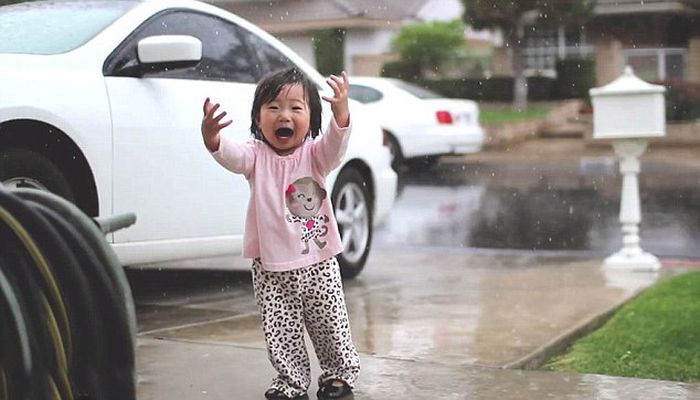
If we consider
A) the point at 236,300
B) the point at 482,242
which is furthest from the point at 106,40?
the point at 482,242

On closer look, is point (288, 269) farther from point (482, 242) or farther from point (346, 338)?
point (482, 242)

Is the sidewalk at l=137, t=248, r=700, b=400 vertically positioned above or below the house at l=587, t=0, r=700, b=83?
below

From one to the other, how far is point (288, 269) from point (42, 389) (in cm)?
145

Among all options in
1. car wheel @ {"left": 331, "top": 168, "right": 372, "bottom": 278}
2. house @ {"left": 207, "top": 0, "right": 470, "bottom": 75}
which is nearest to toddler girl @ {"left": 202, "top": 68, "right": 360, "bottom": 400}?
car wheel @ {"left": 331, "top": 168, "right": 372, "bottom": 278}

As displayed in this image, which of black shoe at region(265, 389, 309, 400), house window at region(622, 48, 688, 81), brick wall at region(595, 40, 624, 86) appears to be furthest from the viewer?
brick wall at region(595, 40, 624, 86)

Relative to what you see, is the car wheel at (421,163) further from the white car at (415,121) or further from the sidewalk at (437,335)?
the sidewalk at (437,335)

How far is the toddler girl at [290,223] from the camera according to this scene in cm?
412

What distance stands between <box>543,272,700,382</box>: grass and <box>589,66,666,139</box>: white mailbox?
2014 mm

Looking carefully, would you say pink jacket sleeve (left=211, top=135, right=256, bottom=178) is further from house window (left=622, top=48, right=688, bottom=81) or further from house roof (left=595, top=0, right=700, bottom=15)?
house roof (left=595, top=0, right=700, bottom=15)

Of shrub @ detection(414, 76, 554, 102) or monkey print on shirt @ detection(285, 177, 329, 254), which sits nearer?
monkey print on shirt @ detection(285, 177, 329, 254)

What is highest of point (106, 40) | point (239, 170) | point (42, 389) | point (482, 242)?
point (106, 40)

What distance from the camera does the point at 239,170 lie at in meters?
4.16

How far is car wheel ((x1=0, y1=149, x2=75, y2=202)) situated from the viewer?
17.6ft

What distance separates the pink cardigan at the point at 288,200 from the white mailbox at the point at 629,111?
4.29 m
